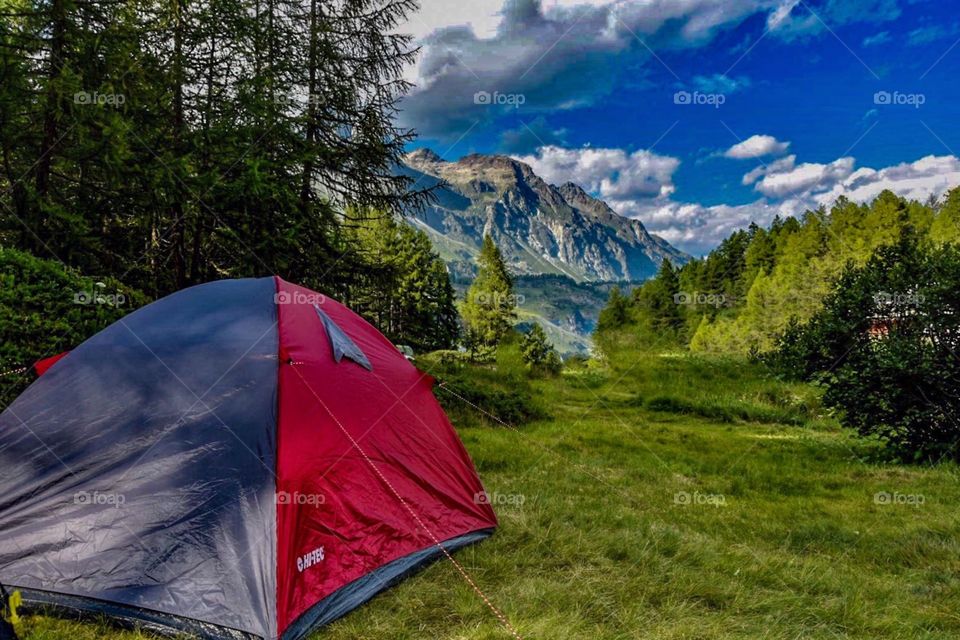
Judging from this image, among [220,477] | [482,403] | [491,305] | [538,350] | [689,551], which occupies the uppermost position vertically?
[491,305]

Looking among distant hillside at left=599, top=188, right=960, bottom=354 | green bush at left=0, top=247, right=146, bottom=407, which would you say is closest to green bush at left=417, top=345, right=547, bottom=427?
green bush at left=0, top=247, right=146, bottom=407

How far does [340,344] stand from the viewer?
4.75 metres

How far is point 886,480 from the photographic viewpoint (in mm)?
7938

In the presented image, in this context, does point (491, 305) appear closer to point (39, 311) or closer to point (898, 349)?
point (898, 349)

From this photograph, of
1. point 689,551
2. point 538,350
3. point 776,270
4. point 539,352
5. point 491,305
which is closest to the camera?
point 689,551

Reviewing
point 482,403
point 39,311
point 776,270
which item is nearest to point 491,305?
point 776,270

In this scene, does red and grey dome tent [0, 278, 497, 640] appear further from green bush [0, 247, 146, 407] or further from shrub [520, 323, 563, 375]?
shrub [520, 323, 563, 375]

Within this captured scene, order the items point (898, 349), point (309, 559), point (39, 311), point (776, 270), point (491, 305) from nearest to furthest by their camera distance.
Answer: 1. point (309, 559)
2. point (39, 311)
3. point (898, 349)
4. point (491, 305)
5. point (776, 270)

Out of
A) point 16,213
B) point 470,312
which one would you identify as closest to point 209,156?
point 16,213

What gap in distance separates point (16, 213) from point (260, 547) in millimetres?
7721

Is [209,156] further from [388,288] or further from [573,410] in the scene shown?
[573,410]

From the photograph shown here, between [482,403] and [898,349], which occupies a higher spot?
[898,349]

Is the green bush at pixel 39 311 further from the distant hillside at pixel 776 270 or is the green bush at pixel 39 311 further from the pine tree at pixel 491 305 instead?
the pine tree at pixel 491 305

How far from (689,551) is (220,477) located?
13.7ft
